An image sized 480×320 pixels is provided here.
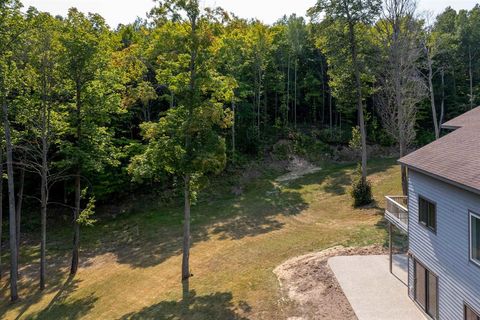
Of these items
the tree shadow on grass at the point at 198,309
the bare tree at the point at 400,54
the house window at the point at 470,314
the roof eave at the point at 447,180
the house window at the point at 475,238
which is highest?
the bare tree at the point at 400,54

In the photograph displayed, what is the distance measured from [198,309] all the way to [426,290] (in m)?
7.63

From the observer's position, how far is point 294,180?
31.5 metres

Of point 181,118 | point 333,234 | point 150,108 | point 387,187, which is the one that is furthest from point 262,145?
point 181,118

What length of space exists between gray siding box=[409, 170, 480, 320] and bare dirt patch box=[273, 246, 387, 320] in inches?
106

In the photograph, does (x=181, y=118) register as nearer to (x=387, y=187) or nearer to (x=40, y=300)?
(x=40, y=300)

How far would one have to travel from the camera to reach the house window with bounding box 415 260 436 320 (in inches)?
396

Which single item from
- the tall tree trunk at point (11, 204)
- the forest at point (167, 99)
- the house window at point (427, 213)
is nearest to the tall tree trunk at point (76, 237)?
the forest at point (167, 99)

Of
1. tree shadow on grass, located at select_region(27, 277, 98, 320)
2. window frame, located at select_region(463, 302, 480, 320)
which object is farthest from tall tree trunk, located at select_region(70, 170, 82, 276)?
window frame, located at select_region(463, 302, 480, 320)

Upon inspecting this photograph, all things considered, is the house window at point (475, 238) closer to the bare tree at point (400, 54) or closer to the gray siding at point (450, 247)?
the gray siding at point (450, 247)

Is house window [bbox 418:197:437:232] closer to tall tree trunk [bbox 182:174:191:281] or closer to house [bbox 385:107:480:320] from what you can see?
house [bbox 385:107:480:320]

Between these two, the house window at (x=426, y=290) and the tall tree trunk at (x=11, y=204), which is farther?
the tall tree trunk at (x=11, y=204)

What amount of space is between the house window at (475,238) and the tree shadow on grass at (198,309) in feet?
22.9

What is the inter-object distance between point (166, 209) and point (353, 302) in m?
19.9

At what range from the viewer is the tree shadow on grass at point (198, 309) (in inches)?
477
